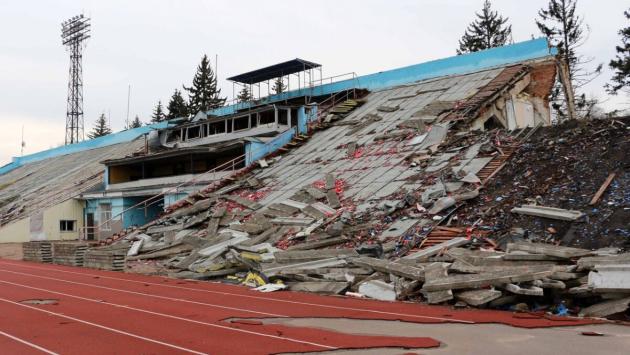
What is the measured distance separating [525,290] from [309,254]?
731 cm

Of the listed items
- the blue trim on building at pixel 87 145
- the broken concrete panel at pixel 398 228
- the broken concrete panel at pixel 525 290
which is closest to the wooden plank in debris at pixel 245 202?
the broken concrete panel at pixel 398 228

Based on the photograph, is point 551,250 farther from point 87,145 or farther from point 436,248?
point 87,145

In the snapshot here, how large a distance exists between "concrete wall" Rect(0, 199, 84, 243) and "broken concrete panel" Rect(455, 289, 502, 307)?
106ft

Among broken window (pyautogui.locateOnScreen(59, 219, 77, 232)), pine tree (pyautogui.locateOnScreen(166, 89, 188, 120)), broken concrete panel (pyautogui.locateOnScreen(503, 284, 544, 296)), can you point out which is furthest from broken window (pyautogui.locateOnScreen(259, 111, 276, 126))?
pine tree (pyautogui.locateOnScreen(166, 89, 188, 120))

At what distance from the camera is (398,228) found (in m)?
17.3

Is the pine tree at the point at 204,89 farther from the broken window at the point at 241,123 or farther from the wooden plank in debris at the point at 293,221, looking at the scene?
the wooden plank in debris at the point at 293,221

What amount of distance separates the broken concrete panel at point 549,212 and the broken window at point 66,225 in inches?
1263

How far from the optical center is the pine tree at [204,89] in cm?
6700

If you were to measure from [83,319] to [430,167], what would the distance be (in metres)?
15.1

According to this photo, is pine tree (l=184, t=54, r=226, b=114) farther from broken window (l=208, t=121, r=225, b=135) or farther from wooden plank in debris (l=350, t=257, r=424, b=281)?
wooden plank in debris (l=350, t=257, r=424, b=281)

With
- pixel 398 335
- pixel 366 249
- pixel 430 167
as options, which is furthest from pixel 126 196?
pixel 398 335

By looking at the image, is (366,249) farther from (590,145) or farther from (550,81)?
(550,81)

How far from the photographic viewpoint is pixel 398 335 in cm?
826

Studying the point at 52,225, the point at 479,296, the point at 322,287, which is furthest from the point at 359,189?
the point at 52,225
